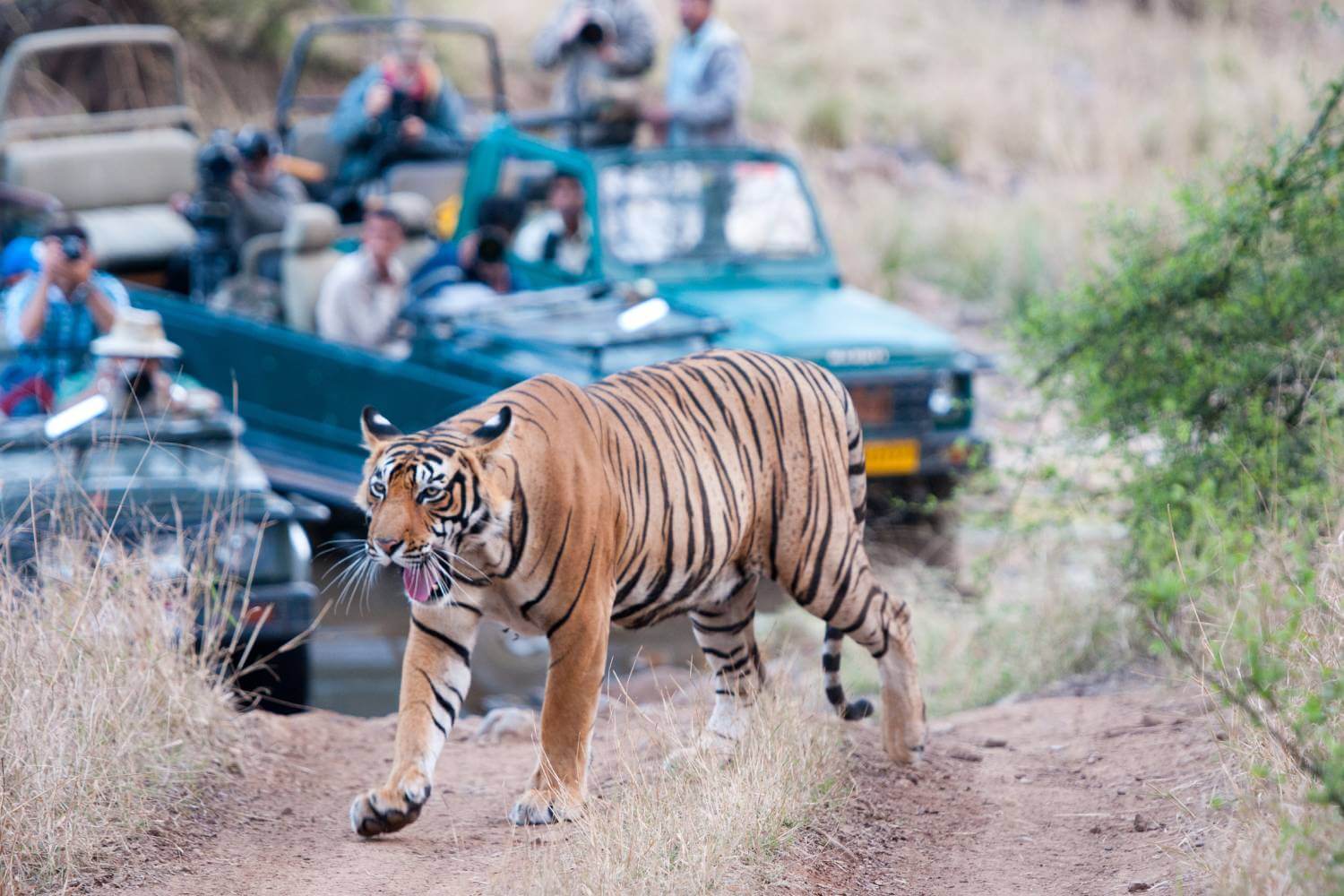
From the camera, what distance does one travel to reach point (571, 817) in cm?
400

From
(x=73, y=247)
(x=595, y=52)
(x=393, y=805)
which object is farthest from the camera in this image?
(x=595, y=52)

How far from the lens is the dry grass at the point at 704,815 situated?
3520 millimetres

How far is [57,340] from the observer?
694 centimetres

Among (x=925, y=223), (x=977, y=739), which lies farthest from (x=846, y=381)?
(x=925, y=223)

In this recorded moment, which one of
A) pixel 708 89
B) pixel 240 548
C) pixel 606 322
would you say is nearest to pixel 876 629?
pixel 240 548

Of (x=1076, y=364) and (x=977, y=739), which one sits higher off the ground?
(x=1076, y=364)

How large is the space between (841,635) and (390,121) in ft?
21.6

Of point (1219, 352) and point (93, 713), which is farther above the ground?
point (1219, 352)

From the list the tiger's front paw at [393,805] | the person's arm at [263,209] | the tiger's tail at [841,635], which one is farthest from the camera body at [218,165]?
the tiger's front paw at [393,805]

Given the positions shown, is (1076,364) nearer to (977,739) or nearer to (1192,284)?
(1192,284)

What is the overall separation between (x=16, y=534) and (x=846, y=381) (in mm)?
3995

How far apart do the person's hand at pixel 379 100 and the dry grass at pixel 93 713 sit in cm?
595

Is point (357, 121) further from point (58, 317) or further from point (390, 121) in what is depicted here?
point (58, 317)

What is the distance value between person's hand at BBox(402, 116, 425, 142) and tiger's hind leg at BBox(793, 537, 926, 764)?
6255 mm
